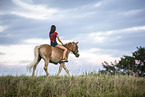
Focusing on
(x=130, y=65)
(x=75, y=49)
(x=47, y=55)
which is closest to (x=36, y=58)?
(x=47, y=55)

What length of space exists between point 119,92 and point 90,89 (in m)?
1.39

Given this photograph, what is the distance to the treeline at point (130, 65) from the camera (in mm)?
14359

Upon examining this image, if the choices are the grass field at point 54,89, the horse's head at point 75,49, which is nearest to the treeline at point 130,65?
the horse's head at point 75,49

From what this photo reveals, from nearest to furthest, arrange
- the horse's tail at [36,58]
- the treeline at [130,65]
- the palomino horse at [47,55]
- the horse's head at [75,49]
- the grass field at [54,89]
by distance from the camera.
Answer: the grass field at [54,89], the horse's tail at [36,58], the palomino horse at [47,55], the horse's head at [75,49], the treeline at [130,65]

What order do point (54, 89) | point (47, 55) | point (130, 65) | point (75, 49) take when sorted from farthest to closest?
point (130, 65)
point (75, 49)
point (47, 55)
point (54, 89)

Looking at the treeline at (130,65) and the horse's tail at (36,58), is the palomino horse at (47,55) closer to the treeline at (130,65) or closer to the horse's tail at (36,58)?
the horse's tail at (36,58)

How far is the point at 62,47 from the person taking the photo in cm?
988

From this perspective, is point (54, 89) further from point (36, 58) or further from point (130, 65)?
point (130, 65)

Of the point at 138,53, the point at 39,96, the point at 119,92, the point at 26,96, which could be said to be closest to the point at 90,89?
the point at 119,92

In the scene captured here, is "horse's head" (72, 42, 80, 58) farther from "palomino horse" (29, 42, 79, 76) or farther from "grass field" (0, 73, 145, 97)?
"grass field" (0, 73, 145, 97)

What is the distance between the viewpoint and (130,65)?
48.0 ft

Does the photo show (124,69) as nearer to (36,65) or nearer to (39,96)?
(36,65)

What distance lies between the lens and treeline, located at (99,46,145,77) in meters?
14.4

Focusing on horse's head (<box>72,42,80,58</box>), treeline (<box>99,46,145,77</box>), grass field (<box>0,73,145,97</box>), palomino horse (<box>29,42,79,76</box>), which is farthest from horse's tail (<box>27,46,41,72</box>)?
treeline (<box>99,46,145,77</box>)
